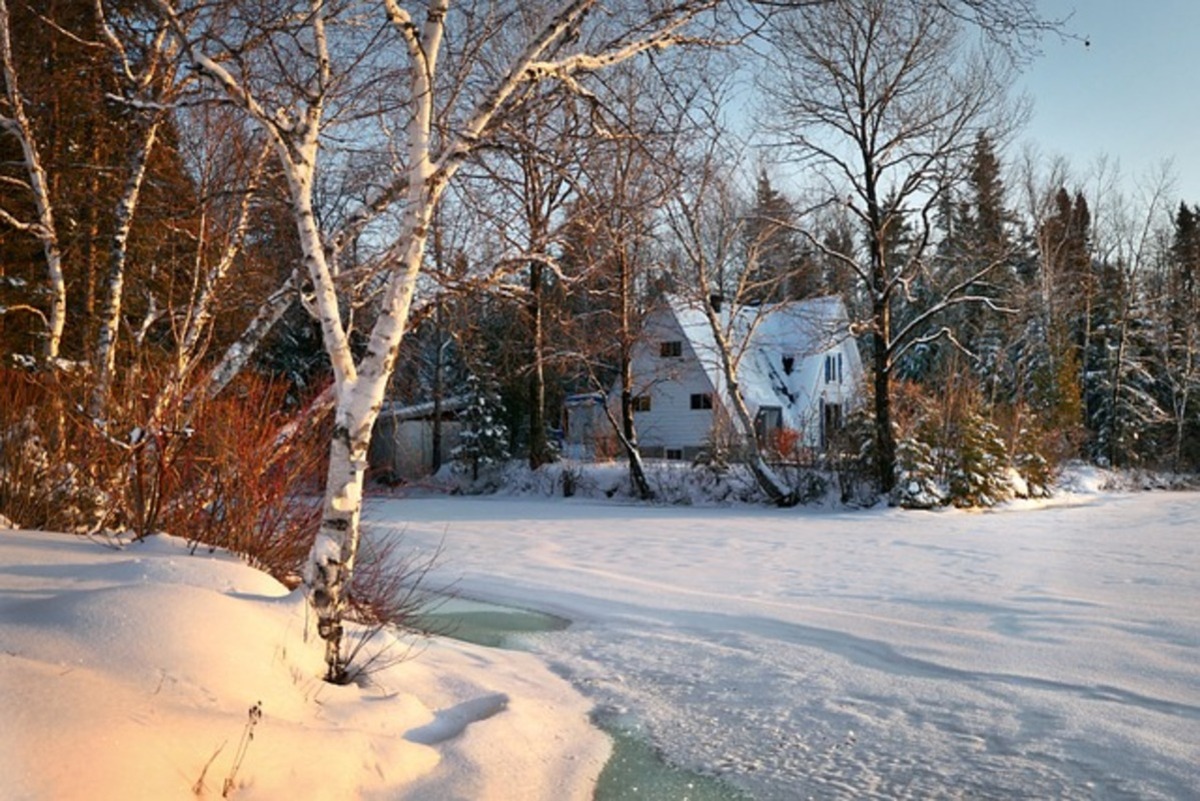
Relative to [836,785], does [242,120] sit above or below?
above

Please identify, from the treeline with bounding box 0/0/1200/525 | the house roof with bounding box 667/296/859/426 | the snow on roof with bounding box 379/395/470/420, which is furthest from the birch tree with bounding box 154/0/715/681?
the snow on roof with bounding box 379/395/470/420

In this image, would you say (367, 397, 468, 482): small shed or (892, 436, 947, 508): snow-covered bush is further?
(367, 397, 468, 482): small shed

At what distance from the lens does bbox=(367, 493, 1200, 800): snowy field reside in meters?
4.59

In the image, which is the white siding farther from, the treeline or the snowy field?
the snowy field

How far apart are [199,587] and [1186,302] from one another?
41.0m

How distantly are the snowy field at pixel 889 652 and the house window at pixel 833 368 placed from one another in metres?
21.7

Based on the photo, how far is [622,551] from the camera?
12.8m

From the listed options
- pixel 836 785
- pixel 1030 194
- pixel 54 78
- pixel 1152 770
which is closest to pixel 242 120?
pixel 54 78

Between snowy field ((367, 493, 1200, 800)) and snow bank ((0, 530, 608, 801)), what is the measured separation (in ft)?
3.44

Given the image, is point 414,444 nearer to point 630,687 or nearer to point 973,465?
point 973,465

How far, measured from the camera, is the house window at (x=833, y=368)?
1398 inches

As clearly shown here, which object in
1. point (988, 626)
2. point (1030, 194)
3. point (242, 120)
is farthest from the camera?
point (1030, 194)

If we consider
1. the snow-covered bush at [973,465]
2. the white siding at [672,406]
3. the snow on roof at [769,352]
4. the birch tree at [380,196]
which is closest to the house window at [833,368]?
the snow on roof at [769,352]

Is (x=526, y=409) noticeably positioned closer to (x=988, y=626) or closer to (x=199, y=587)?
(x=988, y=626)
